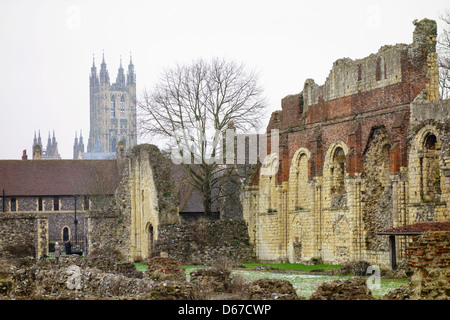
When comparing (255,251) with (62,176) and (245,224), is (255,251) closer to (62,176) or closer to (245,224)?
(245,224)

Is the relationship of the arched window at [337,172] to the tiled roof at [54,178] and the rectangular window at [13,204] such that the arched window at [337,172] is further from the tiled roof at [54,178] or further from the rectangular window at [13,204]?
the rectangular window at [13,204]

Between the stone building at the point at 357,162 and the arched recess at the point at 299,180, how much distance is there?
50 millimetres

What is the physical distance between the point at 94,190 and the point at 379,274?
45.6 meters

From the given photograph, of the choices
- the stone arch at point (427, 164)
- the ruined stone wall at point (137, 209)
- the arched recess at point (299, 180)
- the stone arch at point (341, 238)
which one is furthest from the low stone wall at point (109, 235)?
the stone arch at point (427, 164)

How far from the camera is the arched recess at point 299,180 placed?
132 ft

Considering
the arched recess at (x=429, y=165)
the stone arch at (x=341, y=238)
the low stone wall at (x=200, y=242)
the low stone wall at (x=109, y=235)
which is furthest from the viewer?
the low stone wall at (x=109, y=235)

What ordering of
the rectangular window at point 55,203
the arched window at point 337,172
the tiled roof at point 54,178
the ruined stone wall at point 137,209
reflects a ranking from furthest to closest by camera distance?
1. the rectangular window at point 55,203
2. the tiled roof at point 54,178
3. the ruined stone wall at point 137,209
4. the arched window at point 337,172

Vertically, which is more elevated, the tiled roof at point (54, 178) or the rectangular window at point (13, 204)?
the tiled roof at point (54, 178)

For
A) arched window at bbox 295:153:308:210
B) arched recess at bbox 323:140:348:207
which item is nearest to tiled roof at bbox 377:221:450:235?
arched recess at bbox 323:140:348:207

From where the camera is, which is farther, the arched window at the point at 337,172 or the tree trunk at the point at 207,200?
the tree trunk at the point at 207,200

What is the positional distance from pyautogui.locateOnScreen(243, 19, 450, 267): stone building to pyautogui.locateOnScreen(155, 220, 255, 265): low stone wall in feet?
5.08

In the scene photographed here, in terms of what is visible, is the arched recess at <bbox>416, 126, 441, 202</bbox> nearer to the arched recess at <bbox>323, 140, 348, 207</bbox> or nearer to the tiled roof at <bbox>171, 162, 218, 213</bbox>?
the arched recess at <bbox>323, 140, 348, 207</bbox>

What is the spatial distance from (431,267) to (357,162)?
19.9 metres
